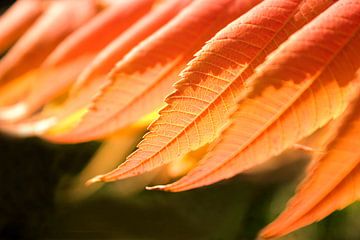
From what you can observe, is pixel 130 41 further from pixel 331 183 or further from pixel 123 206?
pixel 123 206

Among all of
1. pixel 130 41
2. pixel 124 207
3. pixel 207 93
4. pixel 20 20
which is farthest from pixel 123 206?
pixel 207 93

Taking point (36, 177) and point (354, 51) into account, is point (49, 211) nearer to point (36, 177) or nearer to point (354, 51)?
point (36, 177)

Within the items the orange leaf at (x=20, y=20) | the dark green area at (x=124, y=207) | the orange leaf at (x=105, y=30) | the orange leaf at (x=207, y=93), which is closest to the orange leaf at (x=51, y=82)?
the orange leaf at (x=105, y=30)

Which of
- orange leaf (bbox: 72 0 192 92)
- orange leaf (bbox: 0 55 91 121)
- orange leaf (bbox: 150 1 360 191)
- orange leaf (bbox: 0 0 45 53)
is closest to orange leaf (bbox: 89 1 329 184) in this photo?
orange leaf (bbox: 150 1 360 191)

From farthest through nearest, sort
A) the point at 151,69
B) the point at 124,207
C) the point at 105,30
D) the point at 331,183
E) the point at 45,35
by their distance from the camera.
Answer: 1. the point at 124,207
2. the point at 45,35
3. the point at 105,30
4. the point at 151,69
5. the point at 331,183

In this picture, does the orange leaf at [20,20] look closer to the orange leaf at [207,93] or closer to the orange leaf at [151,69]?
the orange leaf at [151,69]
